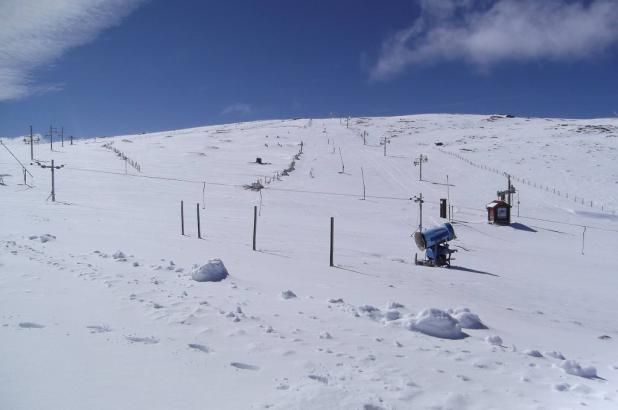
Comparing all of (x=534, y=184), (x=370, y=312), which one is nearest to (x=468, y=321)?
(x=370, y=312)

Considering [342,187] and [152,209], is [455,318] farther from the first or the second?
[342,187]

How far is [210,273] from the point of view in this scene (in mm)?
10688

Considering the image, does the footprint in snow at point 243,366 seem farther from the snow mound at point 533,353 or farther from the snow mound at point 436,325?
the snow mound at point 533,353

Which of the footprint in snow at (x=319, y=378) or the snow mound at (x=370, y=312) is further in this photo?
the snow mound at (x=370, y=312)

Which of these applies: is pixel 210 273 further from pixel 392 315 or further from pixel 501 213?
pixel 501 213

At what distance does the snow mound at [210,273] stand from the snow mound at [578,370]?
7019 millimetres

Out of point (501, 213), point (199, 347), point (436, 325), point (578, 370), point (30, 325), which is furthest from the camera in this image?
point (501, 213)

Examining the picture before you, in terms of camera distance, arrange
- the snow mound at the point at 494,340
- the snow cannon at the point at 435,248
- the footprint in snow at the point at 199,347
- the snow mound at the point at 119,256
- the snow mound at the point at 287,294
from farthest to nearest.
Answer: the snow cannon at the point at 435,248 → the snow mound at the point at 119,256 → the snow mound at the point at 287,294 → the snow mound at the point at 494,340 → the footprint in snow at the point at 199,347

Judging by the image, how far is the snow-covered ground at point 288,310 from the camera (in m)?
5.49

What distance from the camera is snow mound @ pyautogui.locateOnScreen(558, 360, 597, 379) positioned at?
22.2 feet

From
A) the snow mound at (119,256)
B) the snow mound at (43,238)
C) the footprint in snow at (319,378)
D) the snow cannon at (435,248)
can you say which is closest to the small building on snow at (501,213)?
the snow cannon at (435,248)

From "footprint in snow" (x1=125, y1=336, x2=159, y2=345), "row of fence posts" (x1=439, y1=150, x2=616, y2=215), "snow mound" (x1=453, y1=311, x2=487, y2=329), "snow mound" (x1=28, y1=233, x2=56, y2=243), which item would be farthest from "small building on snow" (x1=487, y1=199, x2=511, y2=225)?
"footprint in snow" (x1=125, y1=336, x2=159, y2=345)

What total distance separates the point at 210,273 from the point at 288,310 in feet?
8.49

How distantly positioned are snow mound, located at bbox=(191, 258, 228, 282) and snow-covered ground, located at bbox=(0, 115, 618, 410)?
0.04 m
